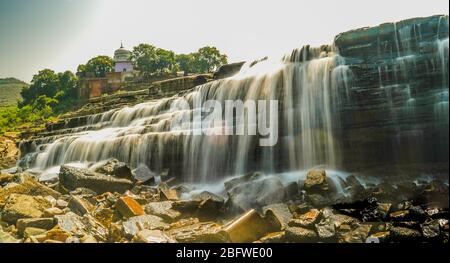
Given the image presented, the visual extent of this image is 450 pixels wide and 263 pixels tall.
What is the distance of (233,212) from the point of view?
16.4ft

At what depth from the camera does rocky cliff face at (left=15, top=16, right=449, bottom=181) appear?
603 centimetres

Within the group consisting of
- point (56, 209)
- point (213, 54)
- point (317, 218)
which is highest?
point (213, 54)

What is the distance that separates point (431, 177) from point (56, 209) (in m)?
5.53

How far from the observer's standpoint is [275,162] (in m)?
6.66

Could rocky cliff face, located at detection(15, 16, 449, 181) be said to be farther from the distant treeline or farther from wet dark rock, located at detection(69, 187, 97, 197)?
the distant treeline

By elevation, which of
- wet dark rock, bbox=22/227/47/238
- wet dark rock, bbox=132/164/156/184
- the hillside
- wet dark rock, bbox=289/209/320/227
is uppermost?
the hillside

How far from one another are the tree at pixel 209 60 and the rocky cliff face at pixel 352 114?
8.33m

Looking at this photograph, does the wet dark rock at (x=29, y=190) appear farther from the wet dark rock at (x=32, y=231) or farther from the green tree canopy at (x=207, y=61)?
the green tree canopy at (x=207, y=61)

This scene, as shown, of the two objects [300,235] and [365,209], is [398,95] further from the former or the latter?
[300,235]

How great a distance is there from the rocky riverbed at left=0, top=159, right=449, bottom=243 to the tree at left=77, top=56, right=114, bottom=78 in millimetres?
16852

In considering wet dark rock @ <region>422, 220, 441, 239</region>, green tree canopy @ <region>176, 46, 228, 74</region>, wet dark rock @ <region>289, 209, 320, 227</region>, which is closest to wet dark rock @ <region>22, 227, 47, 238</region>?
wet dark rock @ <region>289, 209, 320, 227</region>

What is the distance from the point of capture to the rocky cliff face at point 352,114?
19.8 feet
